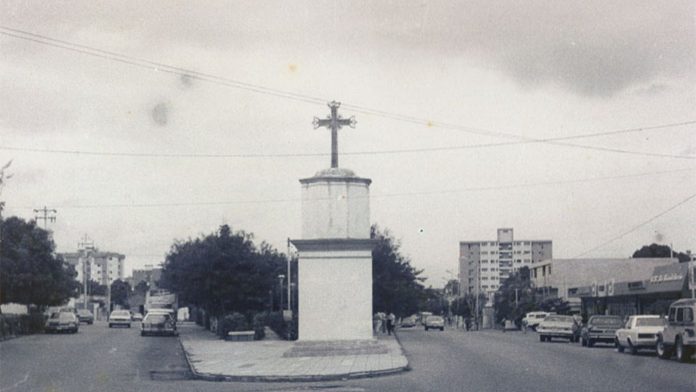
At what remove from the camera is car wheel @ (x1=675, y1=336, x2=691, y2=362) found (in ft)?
96.9

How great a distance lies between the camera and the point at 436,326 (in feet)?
258

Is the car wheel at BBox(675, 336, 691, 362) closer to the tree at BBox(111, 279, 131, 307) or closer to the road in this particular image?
the road

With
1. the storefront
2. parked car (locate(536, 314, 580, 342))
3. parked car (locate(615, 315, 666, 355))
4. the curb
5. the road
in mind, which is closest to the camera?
the road

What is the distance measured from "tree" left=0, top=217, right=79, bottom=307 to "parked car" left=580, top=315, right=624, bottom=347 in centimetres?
3071

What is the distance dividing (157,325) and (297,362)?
24067 mm

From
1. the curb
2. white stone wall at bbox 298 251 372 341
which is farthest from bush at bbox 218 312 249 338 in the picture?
the curb

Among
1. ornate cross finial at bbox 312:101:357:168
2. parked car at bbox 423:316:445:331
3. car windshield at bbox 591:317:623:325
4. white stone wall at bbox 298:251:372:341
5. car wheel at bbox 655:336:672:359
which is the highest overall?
ornate cross finial at bbox 312:101:357:168

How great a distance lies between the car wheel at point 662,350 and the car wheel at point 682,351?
4.06 feet

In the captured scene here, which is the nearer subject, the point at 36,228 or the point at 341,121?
the point at 341,121

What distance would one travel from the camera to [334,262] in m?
31.6

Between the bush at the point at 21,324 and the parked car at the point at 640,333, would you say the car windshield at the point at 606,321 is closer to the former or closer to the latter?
the parked car at the point at 640,333

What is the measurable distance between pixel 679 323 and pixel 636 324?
5.53m

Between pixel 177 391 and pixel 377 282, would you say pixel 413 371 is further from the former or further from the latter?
pixel 377 282

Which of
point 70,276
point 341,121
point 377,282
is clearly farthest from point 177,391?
point 70,276
